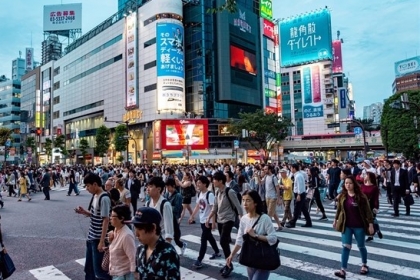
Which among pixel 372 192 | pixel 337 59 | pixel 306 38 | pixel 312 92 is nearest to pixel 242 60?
pixel 312 92

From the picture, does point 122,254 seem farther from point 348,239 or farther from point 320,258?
point 320,258

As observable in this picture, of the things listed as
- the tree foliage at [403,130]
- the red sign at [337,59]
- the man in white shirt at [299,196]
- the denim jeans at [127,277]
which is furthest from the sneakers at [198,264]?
the red sign at [337,59]

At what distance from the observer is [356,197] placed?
5.31m

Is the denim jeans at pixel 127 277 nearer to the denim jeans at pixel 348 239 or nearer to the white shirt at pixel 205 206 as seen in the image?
the white shirt at pixel 205 206

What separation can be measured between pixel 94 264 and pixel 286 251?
422cm

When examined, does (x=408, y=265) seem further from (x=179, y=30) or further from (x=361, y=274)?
(x=179, y=30)

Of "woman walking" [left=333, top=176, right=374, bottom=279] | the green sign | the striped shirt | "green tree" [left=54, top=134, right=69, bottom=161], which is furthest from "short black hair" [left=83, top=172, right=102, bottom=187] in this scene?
"green tree" [left=54, top=134, right=69, bottom=161]

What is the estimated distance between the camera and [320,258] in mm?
6578

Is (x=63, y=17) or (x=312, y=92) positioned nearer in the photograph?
(x=312, y=92)

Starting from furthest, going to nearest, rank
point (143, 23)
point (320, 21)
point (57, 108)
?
point (57, 108) → point (320, 21) → point (143, 23)

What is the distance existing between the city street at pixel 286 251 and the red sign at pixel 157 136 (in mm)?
38459

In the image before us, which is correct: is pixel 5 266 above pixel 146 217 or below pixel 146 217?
below

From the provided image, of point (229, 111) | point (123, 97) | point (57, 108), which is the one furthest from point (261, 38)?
point (57, 108)

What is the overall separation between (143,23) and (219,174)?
5474 centimetres
